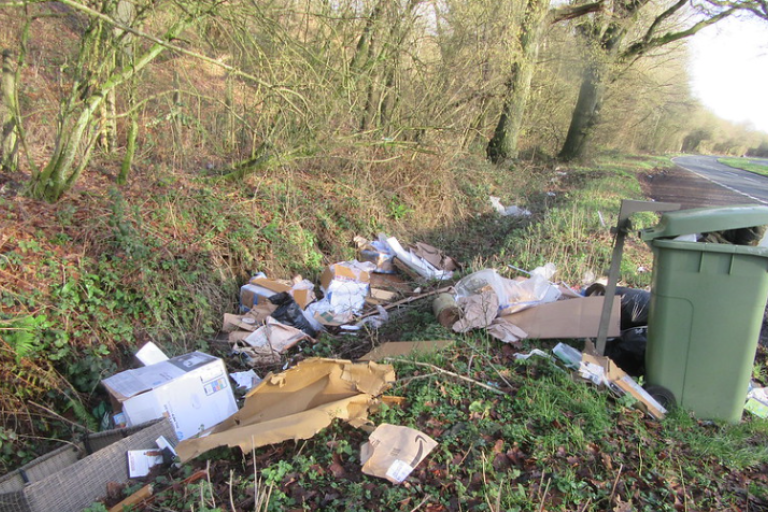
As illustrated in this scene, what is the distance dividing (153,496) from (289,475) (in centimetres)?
69

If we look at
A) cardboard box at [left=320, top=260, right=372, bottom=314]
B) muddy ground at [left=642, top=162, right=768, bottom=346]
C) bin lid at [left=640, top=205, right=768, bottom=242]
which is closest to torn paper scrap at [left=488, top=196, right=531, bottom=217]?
muddy ground at [left=642, top=162, right=768, bottom=346]

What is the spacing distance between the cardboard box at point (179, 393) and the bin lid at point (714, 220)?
321 cm

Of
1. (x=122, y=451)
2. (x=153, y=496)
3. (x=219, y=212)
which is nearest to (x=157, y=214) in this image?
(x=219, y=212)

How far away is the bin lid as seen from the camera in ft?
9.20

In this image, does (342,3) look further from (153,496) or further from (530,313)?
(153,496)

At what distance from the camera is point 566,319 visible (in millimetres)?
3770

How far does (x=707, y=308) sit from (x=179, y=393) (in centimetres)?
347

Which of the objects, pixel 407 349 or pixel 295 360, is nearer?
pixel 407 349

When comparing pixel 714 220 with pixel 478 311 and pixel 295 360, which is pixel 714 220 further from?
pixel 295 360

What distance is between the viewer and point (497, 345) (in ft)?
12.2

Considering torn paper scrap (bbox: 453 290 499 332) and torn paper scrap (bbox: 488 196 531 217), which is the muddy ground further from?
torn paper scrap (bbox: 453 290 499 332)

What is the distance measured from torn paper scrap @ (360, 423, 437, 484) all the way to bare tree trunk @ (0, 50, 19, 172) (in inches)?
190

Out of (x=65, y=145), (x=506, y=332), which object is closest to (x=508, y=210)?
(x=506, y=332)

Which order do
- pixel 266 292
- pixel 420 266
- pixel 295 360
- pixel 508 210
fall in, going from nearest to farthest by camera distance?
pixel 295 360, pixel 266 292, pixel 420 266, pixel 508 210
